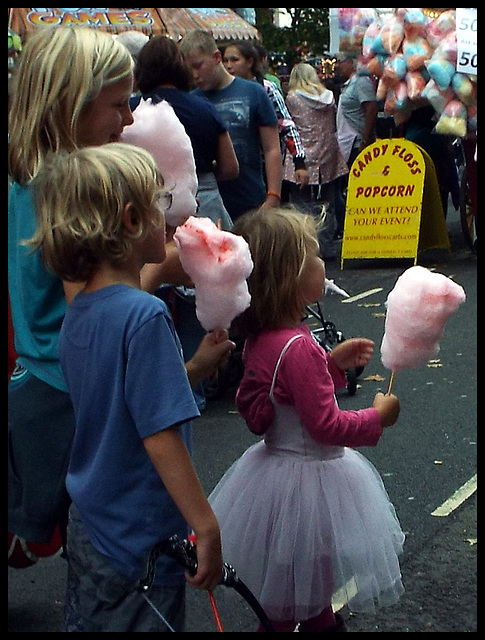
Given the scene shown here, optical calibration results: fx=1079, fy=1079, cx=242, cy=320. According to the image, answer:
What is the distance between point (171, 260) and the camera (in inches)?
111

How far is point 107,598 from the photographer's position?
7.89 ft

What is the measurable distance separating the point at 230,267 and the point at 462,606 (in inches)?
64.2

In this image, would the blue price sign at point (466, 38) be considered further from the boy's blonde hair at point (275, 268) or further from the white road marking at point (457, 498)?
the boy's blonde hair at point (275, 268)

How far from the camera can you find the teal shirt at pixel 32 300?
2.65 meters

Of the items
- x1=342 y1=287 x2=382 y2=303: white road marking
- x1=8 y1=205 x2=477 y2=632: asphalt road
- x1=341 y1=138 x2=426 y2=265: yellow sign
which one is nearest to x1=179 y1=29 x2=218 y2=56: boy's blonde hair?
x1=8 y1=205 x2=477 y2=632: asphalt road

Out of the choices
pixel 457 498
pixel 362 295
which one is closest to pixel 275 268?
pixel 457 498

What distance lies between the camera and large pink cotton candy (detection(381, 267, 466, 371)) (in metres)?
3.01

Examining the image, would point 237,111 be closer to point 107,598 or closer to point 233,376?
point 233,376

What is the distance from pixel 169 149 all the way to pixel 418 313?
2.76ft

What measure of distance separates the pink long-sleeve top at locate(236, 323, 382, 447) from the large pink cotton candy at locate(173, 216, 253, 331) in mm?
271

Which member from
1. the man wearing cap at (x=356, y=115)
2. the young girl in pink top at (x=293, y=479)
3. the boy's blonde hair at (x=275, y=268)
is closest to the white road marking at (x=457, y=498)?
the young girl in pink top at (x=293, y=479)

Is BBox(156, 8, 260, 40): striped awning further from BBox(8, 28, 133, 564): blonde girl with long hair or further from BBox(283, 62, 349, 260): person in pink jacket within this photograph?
BBox(8, 28, 133, 564): blonde girl with long hair

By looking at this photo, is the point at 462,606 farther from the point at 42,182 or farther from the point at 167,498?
the point at 42,182

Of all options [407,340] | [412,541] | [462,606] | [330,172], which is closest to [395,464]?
[412,541]
